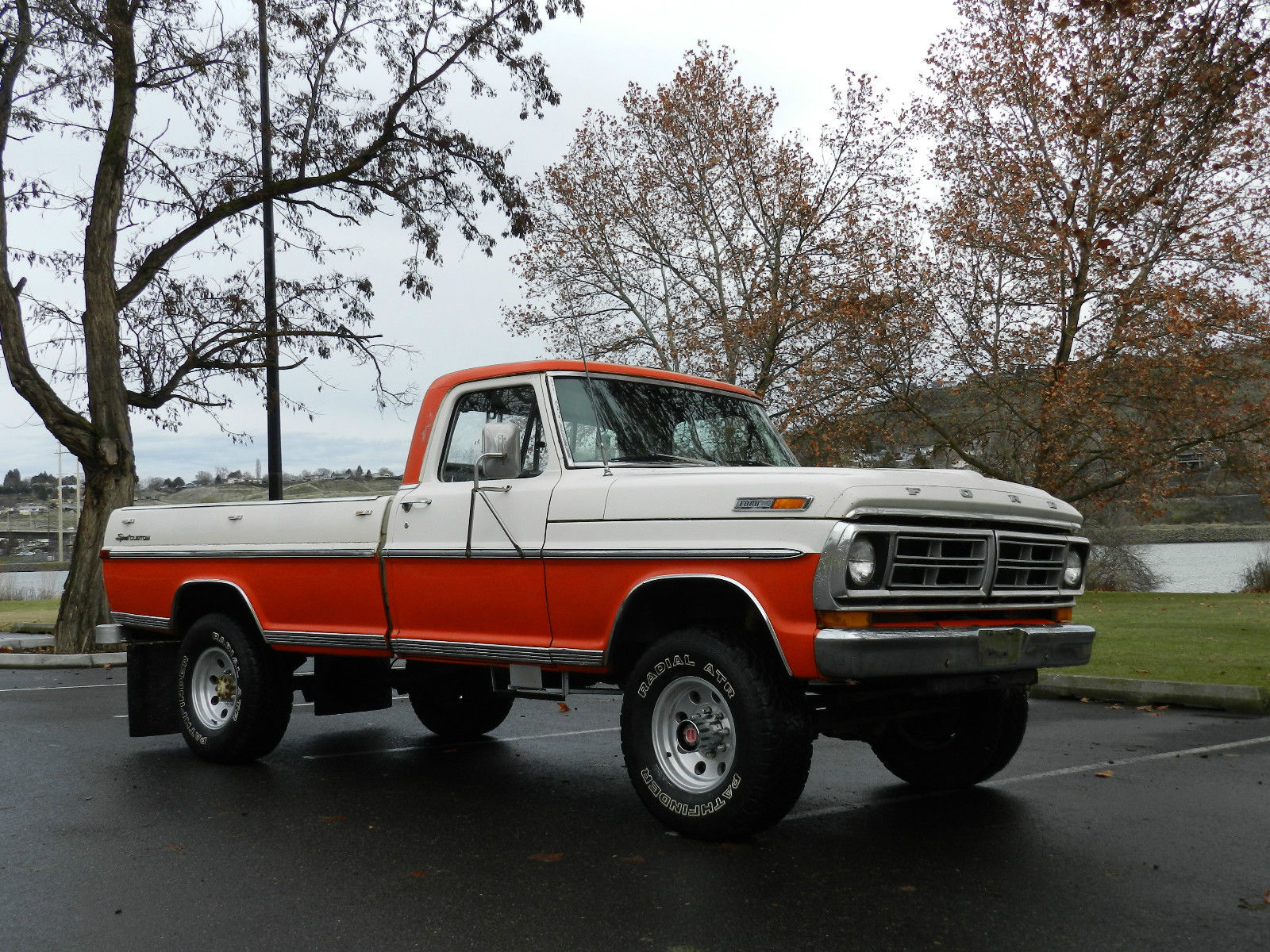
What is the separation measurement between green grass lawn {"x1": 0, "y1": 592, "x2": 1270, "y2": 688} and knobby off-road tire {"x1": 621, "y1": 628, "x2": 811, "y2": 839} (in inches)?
235

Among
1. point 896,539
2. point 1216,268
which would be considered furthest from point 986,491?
point 1216,268

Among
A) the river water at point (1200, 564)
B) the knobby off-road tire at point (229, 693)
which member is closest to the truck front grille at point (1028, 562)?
the knobby off-road tire at point (229, 693)

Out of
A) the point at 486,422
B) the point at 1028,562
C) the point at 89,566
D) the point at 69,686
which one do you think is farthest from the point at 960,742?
the point at 89,566

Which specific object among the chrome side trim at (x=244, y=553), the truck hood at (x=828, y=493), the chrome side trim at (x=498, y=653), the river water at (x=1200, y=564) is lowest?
the river water at (x=1200, y=564)

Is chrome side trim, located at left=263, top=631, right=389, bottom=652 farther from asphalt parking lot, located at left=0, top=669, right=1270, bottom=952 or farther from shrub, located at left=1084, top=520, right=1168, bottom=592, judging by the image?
shrub, located at left=1084, top=520, right=1168, bottom=592

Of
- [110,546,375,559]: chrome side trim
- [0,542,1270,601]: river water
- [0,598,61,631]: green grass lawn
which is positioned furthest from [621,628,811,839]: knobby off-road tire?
[0,542,1270,601]: river water

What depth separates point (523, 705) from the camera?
35.8 ft

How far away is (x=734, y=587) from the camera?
5.35 metres

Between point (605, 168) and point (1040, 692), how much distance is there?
22.3m

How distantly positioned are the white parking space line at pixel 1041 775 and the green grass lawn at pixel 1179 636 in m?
2.30

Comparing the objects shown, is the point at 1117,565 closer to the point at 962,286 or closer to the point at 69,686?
the point at 962,286

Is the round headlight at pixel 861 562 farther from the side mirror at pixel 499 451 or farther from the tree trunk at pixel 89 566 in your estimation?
the tree trunk at pixel 89 566

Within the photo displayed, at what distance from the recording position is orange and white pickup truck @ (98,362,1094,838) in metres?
5.14

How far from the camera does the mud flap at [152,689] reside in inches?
321
